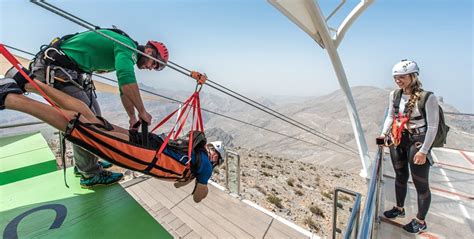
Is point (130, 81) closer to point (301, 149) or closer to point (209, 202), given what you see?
point (209, 202)

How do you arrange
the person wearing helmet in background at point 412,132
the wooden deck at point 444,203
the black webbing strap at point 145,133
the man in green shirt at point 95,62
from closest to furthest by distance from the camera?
1. the black webbing strap at point 145,133
2. the man in green shirt at point 95,62
3. the person wearing helmet in background at point 412,132
4. the wooden deck at point 444,203

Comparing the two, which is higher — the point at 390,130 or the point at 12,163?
the point at 390,130

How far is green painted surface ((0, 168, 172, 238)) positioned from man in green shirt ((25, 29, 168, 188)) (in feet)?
4.01

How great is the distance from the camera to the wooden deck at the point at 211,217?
453 centimetres

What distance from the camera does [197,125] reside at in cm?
264

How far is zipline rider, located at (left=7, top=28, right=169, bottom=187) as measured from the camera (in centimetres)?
224

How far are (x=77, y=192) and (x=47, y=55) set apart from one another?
1.90 m

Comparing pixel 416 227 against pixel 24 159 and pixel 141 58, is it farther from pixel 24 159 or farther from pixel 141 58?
Answer: pixel 24 159

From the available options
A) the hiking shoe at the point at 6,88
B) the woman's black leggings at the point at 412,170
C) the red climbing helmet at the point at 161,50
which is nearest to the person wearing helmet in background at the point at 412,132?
the woman's black leggings at the point at 412,170

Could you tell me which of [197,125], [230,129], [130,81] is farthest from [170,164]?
[230,129]

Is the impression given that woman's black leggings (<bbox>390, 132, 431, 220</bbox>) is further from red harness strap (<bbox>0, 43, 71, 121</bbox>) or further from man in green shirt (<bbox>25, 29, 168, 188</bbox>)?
red harness strap (<bbox>0, 43, 71, 121</bbox>)

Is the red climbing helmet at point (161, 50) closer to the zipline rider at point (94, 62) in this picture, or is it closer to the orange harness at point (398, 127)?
the zipline rider at point (94, 62)

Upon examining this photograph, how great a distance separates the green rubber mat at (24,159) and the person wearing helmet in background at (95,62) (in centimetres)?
248

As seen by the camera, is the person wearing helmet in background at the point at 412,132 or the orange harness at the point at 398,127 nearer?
the person wearing helmet in background at the point at 412,132
